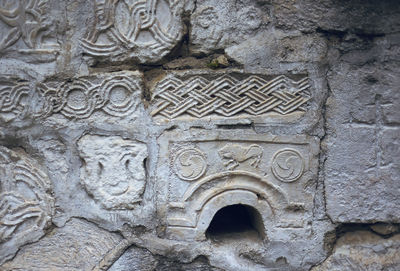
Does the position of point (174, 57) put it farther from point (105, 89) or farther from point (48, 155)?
point (48, 155)

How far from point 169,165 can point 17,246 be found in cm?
88

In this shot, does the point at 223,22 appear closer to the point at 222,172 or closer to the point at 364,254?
the point at 222,172

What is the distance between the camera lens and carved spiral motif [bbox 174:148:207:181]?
2215 millimetres

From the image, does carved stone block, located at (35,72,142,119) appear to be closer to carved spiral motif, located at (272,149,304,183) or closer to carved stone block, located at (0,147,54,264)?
carved stone block, located at (0,147,54,264)

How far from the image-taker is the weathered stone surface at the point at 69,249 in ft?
7.17

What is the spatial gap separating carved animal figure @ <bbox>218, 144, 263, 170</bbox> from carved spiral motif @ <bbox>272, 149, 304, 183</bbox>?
94mm

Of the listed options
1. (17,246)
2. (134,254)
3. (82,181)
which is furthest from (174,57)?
(17,246)

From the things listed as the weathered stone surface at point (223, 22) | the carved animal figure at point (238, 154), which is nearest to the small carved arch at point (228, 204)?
the carved animal figure at point (238, 154)

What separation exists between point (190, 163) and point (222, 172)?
0.56 ft

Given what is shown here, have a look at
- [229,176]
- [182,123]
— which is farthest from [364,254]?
[182,123]

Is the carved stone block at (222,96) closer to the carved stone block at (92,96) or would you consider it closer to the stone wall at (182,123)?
Result: the stone wall at (182,123)

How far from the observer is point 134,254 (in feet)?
7.38

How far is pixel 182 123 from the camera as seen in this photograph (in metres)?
2.21

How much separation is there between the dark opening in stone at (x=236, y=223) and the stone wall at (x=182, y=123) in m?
0.12
